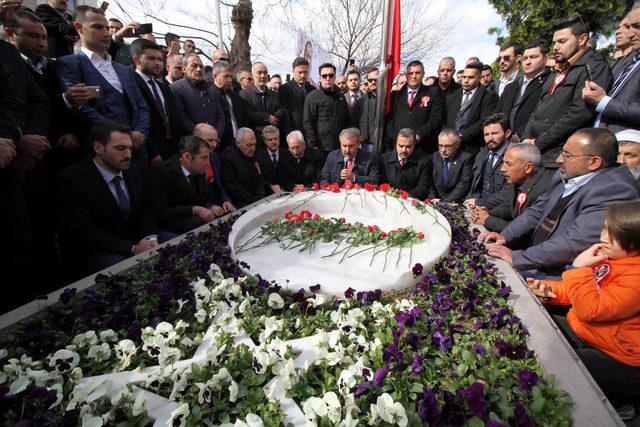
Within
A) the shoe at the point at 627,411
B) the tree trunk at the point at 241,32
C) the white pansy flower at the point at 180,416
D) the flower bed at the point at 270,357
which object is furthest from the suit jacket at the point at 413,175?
the tree trunk at the point at 241,32

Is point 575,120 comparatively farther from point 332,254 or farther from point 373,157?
point 332,254

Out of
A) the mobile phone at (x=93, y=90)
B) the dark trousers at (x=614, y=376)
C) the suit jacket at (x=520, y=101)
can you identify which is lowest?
the dark trousers at (x=614, y=376)

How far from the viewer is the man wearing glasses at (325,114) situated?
6.14m

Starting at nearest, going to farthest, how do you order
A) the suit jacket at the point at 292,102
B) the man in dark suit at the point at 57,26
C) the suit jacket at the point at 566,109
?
the suit jacket at the point at 566,109 < the man in dark suit at the point at 57,26 < the suit jacket at the point at 292,102

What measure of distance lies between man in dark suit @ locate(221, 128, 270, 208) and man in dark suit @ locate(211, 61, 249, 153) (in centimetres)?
55

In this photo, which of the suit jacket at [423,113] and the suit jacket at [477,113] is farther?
the suit jacket at [423,113]

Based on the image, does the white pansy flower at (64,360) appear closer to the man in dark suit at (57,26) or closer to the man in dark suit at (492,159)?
the man in dark suit at (57,26)

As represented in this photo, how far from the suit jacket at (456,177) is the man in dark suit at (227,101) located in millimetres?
3220

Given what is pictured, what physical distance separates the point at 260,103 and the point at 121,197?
3.85m

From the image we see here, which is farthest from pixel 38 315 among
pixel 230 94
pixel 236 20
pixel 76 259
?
pixel 236 20

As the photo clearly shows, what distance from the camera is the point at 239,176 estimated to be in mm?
4996

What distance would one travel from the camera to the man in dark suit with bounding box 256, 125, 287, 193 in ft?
17.8

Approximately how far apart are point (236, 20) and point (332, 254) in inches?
458

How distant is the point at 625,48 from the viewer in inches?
164
